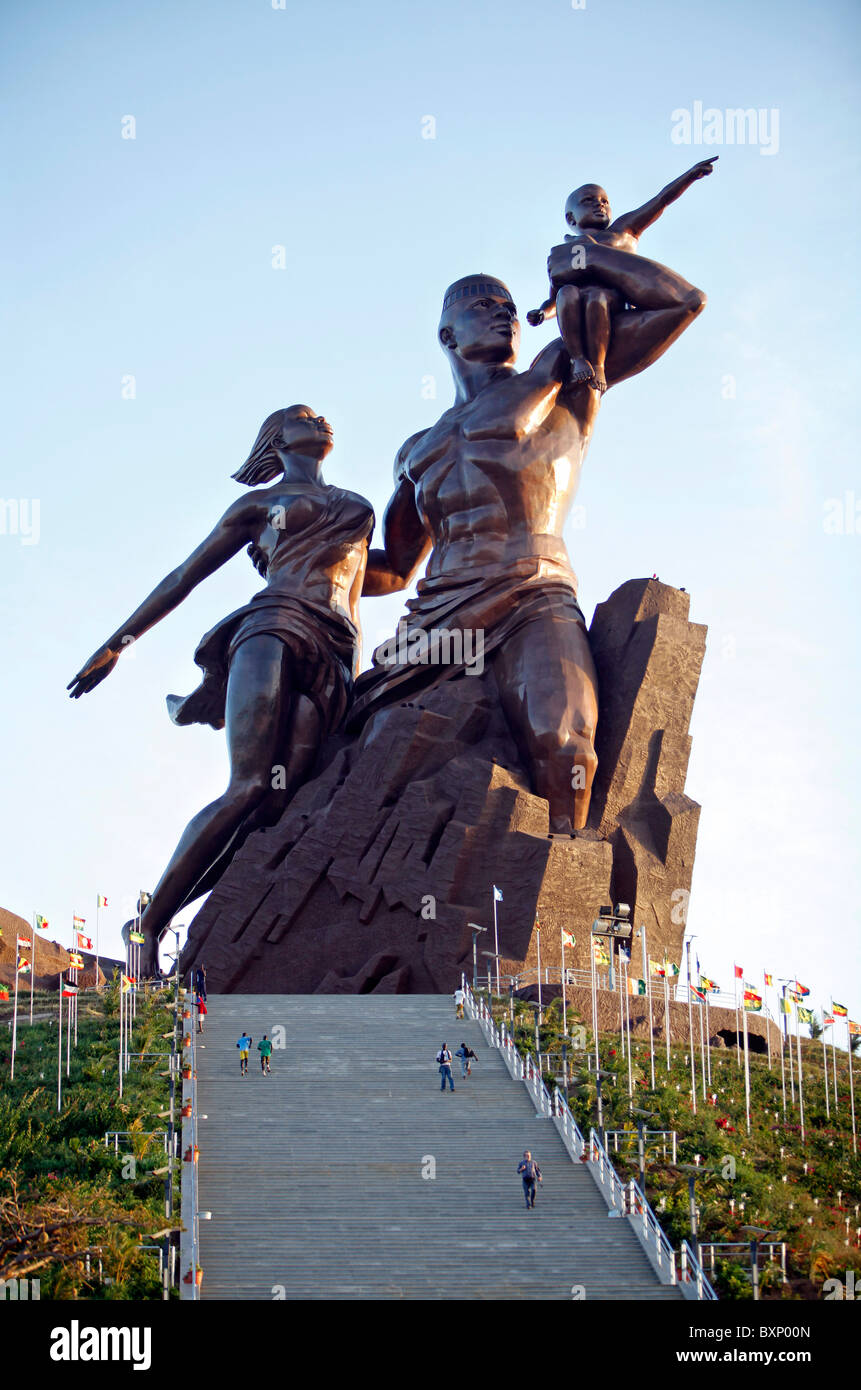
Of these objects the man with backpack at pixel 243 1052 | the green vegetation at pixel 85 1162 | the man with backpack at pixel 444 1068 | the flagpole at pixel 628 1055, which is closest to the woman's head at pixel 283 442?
the green vegetation at pixel 85 1162

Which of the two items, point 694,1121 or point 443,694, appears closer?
point 694,1121

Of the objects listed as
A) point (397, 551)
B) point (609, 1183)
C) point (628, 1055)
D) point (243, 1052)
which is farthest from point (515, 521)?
point (609, 1183)

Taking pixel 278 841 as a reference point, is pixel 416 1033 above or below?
below

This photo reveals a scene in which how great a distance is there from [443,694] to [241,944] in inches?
170

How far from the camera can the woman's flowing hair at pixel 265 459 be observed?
27953 mm

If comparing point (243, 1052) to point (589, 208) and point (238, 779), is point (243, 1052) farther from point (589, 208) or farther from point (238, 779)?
point (589, 208)

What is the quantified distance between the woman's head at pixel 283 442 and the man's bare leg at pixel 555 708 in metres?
5.78

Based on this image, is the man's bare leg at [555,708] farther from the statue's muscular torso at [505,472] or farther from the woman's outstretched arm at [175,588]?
the woman's outstretched arm at [175,588]

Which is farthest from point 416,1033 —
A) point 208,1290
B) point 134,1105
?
point 208,1290

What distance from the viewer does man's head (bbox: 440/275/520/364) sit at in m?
26.4

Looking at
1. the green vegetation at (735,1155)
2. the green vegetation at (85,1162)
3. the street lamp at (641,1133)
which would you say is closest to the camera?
the green vegetation at (85,1162)

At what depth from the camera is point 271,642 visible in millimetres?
25750
